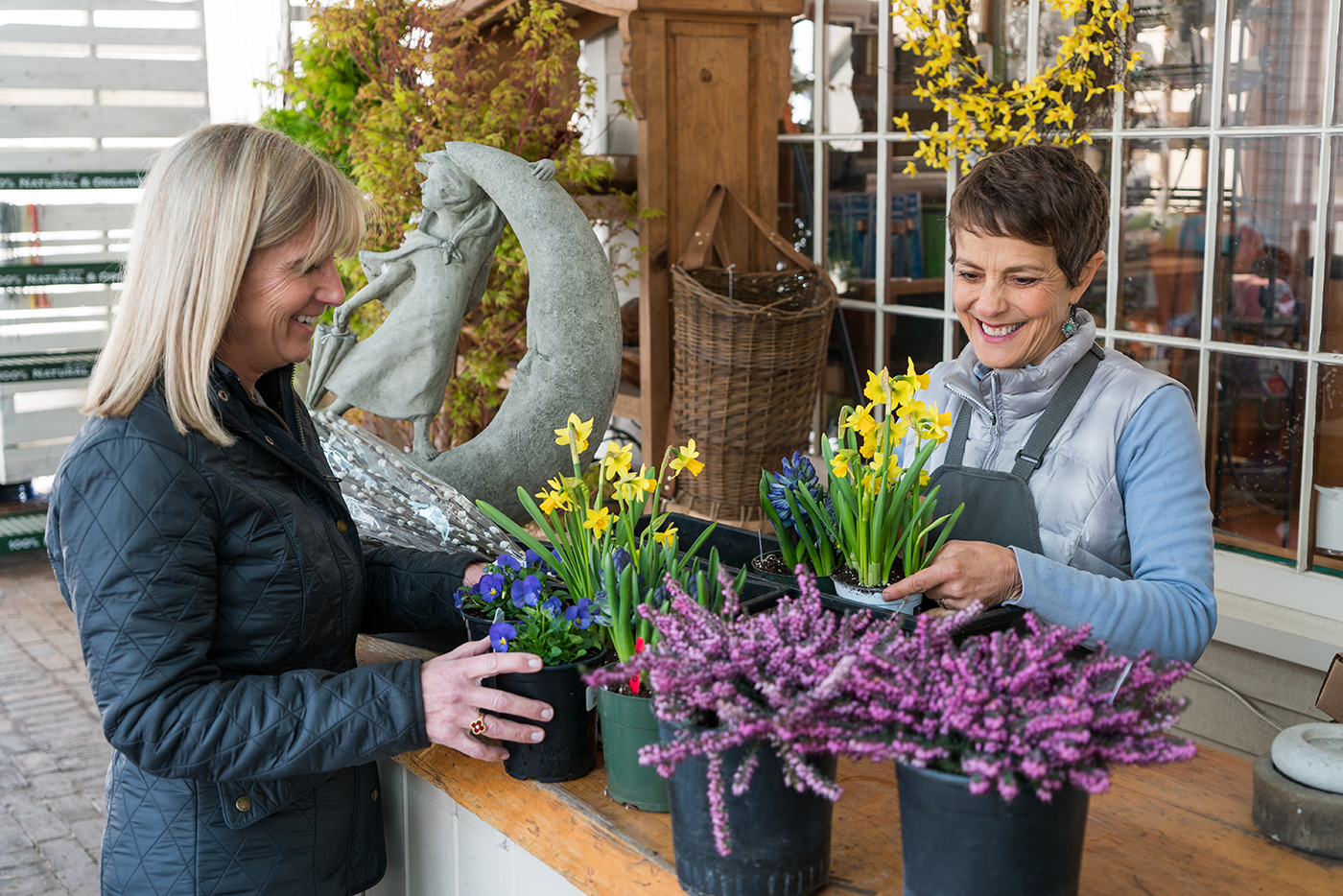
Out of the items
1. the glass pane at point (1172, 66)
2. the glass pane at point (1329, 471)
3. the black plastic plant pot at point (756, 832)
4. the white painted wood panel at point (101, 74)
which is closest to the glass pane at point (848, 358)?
the glass pane at point (1172, 66)

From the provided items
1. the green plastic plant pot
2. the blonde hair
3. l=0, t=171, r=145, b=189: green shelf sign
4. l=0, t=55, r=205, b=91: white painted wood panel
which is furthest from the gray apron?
l=0, t=55, r=205, b=91: white painted wood panel

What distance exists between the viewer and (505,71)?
4855 millimetres

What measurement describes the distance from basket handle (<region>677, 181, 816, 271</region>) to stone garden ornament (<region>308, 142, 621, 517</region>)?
5.06 feet

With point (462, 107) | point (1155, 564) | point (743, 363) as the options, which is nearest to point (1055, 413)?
point (1155, 564)

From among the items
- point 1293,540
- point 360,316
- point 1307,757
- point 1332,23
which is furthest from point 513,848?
point 360,316

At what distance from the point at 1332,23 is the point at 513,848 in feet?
8.47

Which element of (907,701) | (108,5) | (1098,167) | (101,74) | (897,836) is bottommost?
(897,836)

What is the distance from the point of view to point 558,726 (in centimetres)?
131

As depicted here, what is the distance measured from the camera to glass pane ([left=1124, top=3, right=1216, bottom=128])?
301 cm

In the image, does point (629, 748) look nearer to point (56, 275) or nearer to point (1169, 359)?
point (1169, 359)

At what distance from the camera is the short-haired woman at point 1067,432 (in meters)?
1.57

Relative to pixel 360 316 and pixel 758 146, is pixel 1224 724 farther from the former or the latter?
pixel 360 316

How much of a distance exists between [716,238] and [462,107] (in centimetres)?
122

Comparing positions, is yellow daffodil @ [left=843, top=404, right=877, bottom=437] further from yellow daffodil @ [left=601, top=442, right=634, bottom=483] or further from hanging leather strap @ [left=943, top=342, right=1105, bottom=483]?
hanging leather strap @ [left=943, top=342, right=1105, bottom=483]
